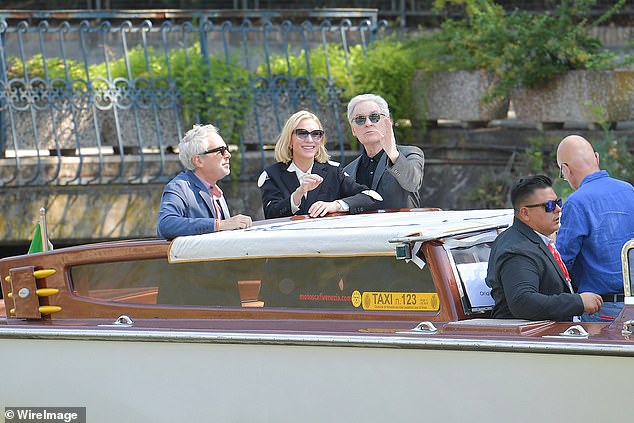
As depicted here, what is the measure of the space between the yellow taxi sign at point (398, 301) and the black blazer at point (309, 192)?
1057 millimetres

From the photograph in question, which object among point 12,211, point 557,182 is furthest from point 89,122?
point 557,182

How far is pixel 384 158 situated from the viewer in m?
5.57

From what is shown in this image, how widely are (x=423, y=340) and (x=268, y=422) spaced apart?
725 millimetres

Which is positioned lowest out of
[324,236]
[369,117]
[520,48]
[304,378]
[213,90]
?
[304,378]

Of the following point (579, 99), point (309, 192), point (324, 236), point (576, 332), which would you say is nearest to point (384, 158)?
point (309, 192)

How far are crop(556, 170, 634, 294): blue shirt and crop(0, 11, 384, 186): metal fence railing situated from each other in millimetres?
5151

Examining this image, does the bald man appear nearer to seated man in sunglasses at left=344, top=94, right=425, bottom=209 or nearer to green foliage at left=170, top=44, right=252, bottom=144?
seated man in sunglasses at left=344, top=94, right=425, bottom=209

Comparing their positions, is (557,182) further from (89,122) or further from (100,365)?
(100,365)

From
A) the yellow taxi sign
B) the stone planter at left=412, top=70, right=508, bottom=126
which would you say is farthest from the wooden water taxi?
the stone planter at left=412, top=70, right=508, bottom=126

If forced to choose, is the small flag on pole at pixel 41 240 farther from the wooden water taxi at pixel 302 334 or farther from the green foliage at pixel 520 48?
the green foliage at pixel 520 48

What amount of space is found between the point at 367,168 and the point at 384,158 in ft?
0.42

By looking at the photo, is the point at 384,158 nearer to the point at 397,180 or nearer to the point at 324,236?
the point at 397,180

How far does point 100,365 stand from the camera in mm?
4578

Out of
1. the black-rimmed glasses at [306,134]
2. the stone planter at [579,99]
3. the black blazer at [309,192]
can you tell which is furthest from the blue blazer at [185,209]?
the stone planter at [579,99]
